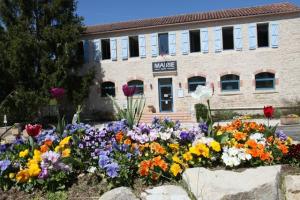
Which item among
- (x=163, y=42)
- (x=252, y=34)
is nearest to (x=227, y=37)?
(x=252, y=34)

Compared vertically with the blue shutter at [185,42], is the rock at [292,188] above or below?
below

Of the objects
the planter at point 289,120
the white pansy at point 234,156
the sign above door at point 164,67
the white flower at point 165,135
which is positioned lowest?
the planter at point 289,120

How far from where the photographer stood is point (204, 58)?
24750 millimetres

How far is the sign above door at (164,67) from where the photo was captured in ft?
82.6

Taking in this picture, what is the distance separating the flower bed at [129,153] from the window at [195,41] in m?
19.9

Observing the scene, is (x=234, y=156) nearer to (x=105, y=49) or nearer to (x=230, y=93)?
(x=230, y=93)

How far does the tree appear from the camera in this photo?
2258 centimetres

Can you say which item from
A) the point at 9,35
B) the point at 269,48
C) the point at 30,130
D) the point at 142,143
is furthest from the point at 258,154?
the point at 9,35

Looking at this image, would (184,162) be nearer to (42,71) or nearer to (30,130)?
(30,130)

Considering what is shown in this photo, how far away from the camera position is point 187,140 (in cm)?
530

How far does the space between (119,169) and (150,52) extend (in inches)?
861

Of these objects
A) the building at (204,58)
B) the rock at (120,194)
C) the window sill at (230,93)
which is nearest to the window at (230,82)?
the building at (204,58)

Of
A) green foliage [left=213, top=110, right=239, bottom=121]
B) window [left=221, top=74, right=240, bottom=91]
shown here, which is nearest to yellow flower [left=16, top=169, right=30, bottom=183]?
green foliage [left=213, top=110, right=239, bottom=121]

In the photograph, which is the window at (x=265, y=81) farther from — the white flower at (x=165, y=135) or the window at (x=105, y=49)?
the white flower at (x=165, y=135)
